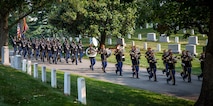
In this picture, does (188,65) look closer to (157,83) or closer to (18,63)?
(157,83)

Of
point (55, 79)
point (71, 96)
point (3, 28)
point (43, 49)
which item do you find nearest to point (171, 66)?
point (55, 79)

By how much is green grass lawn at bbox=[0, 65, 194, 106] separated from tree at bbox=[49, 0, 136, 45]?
1770 centimetres

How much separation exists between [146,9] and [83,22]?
20120 mm

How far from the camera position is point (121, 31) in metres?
34.0

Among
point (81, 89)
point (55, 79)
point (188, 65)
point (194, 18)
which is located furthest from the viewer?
point (188, 65)

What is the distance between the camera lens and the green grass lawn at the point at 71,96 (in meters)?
9.17

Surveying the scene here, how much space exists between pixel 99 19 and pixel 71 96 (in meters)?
21.5

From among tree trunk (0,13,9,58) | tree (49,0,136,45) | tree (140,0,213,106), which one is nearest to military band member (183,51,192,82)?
tree (140,0,213,106)

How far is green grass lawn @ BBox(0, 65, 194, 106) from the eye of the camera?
9167 millimetres

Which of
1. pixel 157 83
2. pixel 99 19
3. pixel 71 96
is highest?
pixel 99 19

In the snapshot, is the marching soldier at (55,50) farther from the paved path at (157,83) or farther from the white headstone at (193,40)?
the white headstone at (193,40)

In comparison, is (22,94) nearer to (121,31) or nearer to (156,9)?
(156,9)

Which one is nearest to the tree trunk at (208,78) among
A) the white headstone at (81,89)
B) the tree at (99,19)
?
the white headstone at (81,89)

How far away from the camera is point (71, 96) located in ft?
35.3
